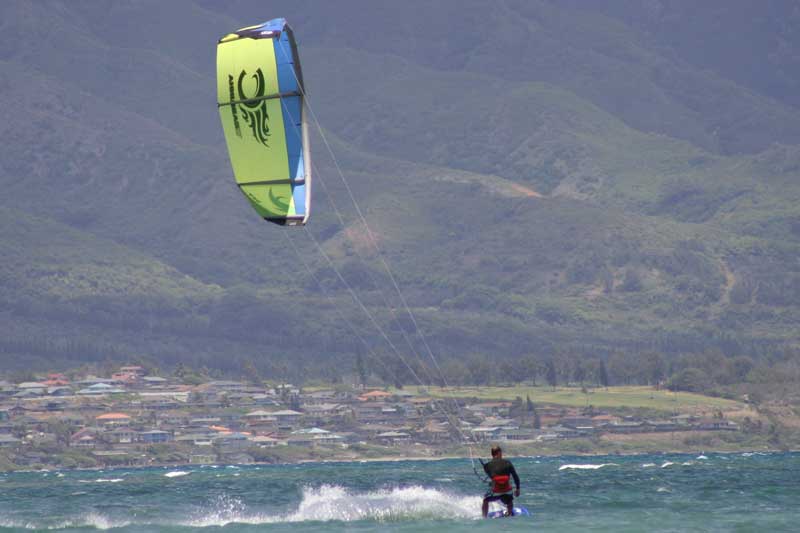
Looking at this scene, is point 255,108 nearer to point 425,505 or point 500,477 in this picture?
point 500,477

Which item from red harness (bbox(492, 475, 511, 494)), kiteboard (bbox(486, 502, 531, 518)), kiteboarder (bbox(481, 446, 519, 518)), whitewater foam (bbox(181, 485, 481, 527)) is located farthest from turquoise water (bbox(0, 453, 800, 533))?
red harness (bbox(492, 475, 511, 494))

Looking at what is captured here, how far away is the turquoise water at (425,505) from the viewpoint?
220 ft

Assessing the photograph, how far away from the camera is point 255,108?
6166 centimetres

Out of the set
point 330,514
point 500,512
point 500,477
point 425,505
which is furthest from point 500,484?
point 330,514

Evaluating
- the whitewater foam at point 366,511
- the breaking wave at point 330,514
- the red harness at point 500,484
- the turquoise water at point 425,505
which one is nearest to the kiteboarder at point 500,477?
the red harness at point 500,484

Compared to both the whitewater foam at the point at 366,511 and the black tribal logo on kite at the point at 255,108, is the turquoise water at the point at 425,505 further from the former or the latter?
the black tribal logo on kite at the point at 255,108

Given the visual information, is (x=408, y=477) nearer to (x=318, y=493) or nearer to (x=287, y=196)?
(x=318, y=493)

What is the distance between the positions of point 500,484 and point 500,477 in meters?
0.28

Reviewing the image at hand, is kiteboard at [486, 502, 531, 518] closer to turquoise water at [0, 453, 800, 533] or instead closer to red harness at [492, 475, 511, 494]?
turquoise water at [0, 453, 800, 533]

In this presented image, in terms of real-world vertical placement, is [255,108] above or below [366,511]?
above

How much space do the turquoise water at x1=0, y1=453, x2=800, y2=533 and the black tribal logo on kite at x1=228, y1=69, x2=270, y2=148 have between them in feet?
44.5

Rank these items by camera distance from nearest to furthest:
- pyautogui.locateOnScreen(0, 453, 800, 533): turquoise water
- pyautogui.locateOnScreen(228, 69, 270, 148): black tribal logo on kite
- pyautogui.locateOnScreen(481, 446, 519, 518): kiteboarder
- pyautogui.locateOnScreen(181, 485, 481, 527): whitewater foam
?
pyautogui.locateOnScreen(481, 446, 519, 518): kiteboarder, pyautogui.locateOnScreen(228, 69, 270, 148): black tribal logo on kite, pyautogui.locateOnScreen(0, 453, 800, 533): turquoise water, pyautogui.locateOnScreen(181, 485, 481, 527): whitewater foam

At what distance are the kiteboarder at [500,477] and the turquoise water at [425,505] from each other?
2.22 m

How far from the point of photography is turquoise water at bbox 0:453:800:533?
66938mm
